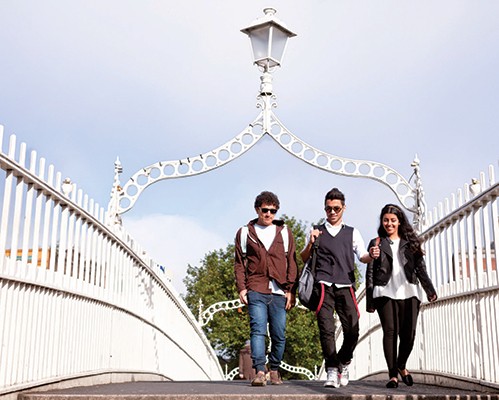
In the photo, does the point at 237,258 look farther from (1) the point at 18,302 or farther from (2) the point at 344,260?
(1) the point at 18,302

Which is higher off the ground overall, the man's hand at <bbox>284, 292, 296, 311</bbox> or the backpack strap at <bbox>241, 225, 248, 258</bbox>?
the backpack strap at <bbox>241, 225, 248, 258</bbox>

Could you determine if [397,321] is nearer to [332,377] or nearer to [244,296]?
[332,377]

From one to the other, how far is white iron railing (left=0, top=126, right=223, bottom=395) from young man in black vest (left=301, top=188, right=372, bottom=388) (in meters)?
2.09

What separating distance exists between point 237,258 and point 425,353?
8.42 feet

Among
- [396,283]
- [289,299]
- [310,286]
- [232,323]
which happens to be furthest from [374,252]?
[232,323]

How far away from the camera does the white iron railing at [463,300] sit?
5832 millimetres

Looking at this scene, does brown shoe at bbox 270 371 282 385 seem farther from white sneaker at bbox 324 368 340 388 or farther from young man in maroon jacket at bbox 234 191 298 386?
white sneaker at bbox 324 368 340 388

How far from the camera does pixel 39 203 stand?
5.65 meters

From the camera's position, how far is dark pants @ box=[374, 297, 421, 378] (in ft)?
21.7

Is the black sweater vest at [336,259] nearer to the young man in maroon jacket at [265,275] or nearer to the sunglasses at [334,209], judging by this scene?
the sunglasses at [334,209]

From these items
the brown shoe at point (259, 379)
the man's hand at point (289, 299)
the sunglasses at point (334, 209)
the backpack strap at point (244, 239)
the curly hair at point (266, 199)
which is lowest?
the brown shoe at point (259, 379)

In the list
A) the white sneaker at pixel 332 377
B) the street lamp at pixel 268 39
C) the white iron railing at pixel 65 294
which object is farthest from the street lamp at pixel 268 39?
the white sneaker at pixel 332 377

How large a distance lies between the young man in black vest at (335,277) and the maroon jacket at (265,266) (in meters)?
0.46

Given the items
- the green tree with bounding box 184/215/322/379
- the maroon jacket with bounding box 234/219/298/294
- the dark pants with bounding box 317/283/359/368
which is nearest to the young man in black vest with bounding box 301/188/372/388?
the dark pants with bounding box 317/283/359/368
